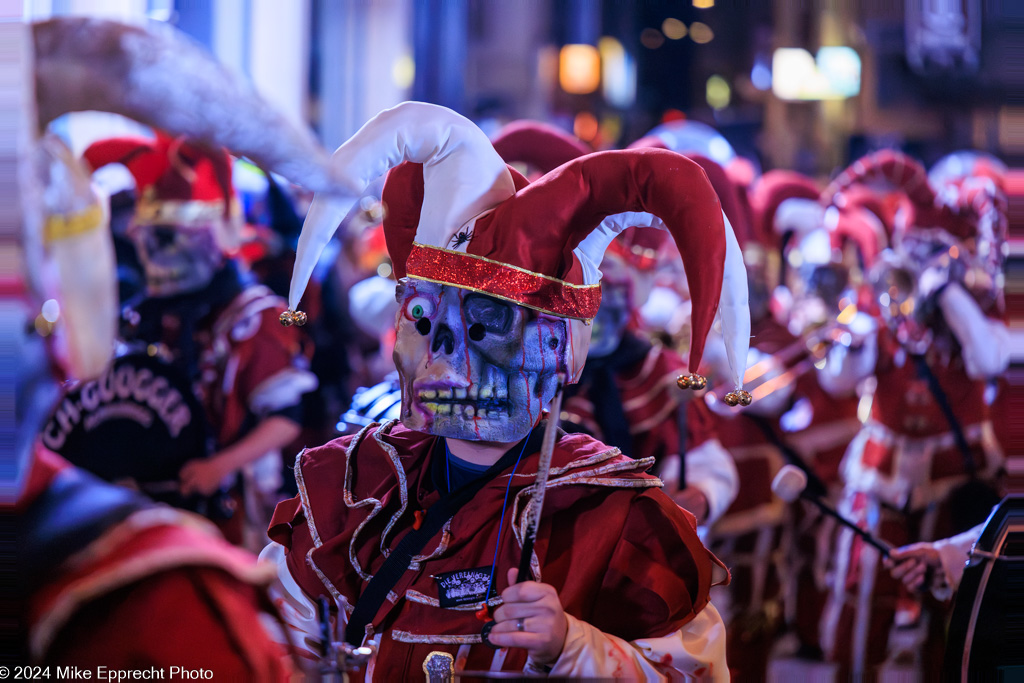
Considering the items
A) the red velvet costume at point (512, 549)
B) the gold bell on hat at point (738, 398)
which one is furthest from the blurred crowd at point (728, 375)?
the gold bell on hat at point (738, 398)

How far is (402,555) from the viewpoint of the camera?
158 cm

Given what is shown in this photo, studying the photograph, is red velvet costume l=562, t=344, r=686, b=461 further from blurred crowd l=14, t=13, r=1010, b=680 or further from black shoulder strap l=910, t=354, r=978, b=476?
black shoulder strap l=910, t=354, r=978, b=476

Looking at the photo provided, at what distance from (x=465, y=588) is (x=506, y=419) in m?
0.27

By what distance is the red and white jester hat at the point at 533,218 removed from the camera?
4.88 ft

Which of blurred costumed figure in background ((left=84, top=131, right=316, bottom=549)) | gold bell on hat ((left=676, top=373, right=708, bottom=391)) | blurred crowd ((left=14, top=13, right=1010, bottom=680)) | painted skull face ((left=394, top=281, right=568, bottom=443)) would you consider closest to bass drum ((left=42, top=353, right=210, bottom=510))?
blurred crowd ((left=14, top=13, right=1010, bottom=680))

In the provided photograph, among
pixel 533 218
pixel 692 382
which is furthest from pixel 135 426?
pixel 692 382

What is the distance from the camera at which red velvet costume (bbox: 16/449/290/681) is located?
3.18 feet

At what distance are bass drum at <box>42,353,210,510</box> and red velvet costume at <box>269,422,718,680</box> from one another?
48.3 inches

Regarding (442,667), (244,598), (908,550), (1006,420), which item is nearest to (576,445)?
(442,667)

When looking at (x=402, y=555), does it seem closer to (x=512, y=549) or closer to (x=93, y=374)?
(x=512, y=549)

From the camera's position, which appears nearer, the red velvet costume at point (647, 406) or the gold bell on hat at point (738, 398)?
the gold bell on hat at point (738, 398)

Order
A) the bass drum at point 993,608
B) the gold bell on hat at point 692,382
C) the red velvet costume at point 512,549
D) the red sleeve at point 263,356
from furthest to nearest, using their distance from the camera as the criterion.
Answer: the red sleeve at point 263,356 < the bass drum at point 993,608 < the red velvet costume at point 512,549 < the gold bell on hat at point 692,382

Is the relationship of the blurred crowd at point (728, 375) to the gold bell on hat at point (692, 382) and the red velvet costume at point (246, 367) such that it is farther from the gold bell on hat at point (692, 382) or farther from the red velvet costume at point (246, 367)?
the gold bell on hat at point (692, 382)

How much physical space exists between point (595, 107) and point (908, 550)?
748 centimetres
